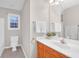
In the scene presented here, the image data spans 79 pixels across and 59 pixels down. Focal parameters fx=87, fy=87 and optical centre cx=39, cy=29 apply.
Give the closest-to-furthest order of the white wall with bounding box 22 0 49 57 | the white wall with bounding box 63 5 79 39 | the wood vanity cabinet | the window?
the wood vanity cabinet, the white wall with bounding box 63 5 79 39, the white wall with bounding box 22 0 49 57, the window

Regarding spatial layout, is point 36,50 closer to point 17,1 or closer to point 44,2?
→ point 44,2

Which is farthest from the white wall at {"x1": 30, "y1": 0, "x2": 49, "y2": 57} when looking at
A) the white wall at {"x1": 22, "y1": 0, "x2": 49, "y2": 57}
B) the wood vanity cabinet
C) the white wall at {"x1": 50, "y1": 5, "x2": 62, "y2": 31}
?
the wood vanity cabinet

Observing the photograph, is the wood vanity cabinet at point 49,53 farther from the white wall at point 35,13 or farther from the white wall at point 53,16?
the white wall at point 53,16

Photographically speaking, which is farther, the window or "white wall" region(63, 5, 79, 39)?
the window

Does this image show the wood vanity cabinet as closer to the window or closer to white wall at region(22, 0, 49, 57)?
white wall at region(22, 0, 49, 57)

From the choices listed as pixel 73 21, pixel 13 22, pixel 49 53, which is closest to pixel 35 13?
pixel 73 21

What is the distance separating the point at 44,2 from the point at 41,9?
0.28m

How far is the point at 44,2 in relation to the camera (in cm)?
297

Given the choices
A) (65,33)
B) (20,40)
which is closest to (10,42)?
(20,40)

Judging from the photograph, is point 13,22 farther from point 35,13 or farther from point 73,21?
point 73,21

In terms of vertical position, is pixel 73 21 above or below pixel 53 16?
below

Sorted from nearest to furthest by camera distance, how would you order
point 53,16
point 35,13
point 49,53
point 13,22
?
point 49,53 → point 35,13 → point 53,16 → point 13,22

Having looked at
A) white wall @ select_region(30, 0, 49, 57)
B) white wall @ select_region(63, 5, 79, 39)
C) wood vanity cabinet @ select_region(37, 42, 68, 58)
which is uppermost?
white wall @ select_region(30, 0, 49, 57)

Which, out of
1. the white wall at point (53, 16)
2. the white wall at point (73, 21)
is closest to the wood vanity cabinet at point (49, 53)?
the white wall at point (73, 21)
